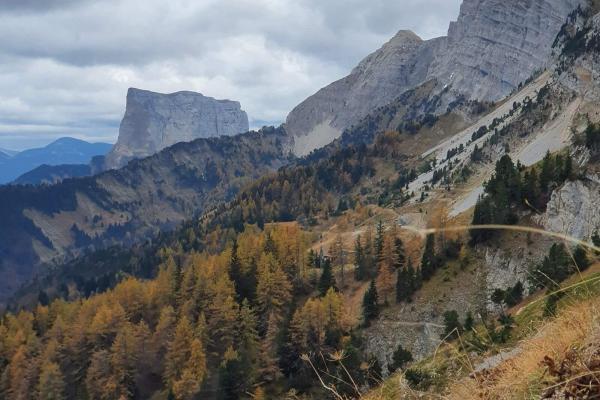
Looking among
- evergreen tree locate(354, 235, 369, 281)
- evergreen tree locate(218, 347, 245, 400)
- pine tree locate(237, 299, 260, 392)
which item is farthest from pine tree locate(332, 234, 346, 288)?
evergreen tree locate(218, 347, 245, 400)

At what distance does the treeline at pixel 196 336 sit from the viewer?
6494 centimetres

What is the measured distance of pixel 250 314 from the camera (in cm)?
7569

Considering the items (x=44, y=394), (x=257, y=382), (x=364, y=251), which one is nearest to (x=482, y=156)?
(x=364, y=251)

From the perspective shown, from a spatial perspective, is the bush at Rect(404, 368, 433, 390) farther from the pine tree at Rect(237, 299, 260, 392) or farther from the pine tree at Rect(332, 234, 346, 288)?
the pine tree at Rect(332, 234, 346, 288)

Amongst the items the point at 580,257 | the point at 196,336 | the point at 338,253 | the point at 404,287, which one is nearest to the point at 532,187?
the point at 404,287

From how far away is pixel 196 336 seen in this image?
243 feet

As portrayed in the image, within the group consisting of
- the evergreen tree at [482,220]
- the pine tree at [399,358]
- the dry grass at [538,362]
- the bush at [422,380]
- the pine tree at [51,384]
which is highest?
the dry grass at [538,362]

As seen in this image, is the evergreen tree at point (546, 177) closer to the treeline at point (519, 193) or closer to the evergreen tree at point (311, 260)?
the treeline at point (519, 193)

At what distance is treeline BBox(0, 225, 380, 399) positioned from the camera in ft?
213

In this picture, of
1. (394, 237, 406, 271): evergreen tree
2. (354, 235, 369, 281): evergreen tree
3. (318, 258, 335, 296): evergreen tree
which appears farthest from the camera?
(354, 235, 369, 281): evergreen tree

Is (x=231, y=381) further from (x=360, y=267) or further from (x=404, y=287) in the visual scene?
(x=360, y=267)

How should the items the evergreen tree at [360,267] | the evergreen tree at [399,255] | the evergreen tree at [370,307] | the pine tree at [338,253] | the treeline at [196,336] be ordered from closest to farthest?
the treeline at [196,336]
the evergreen tree at [370,307]
the evergreen tree at [399,255]
the evergreen tree at [360,267]
the pine tree at [338,253]

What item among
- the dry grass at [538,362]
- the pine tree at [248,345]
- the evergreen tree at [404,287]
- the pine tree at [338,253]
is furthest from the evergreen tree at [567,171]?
the dry grass at [538,362]

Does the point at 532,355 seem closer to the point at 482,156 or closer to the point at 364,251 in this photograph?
the point at 364,251
